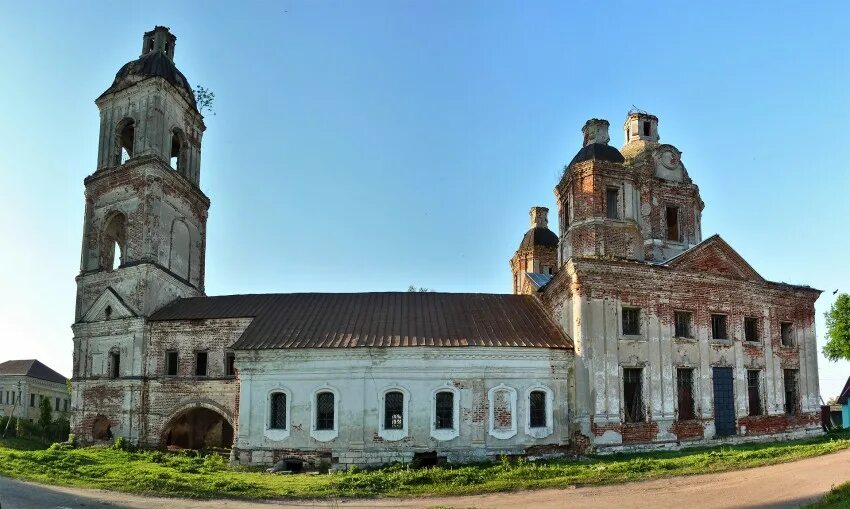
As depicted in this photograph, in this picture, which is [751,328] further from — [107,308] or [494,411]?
[107,308]

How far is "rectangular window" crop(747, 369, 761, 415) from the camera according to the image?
24.6 metres

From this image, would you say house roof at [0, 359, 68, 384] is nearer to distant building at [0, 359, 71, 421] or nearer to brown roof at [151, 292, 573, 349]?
distant building at [0, 359, 71, 421]

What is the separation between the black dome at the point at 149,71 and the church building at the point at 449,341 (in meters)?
0.13

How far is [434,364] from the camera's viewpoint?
22.8 m

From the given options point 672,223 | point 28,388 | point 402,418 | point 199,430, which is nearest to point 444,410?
point 402,418

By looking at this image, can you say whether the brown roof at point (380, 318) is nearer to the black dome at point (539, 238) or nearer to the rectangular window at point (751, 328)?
the rectangular window at point (751, 328)

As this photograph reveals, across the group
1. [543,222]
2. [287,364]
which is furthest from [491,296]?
[543,222]

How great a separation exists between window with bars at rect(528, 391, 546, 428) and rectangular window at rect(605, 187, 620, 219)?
7364 millimetres

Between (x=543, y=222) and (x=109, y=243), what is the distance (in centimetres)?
2205

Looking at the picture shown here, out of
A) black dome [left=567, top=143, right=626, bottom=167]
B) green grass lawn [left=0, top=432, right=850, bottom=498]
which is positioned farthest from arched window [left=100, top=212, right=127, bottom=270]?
black dome [left=567, top=143, right=626, bottom=167]

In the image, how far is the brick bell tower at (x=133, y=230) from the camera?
26844 millimetres

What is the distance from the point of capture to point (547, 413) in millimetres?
22734

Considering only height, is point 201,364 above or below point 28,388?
above

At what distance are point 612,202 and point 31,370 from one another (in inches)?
2098
